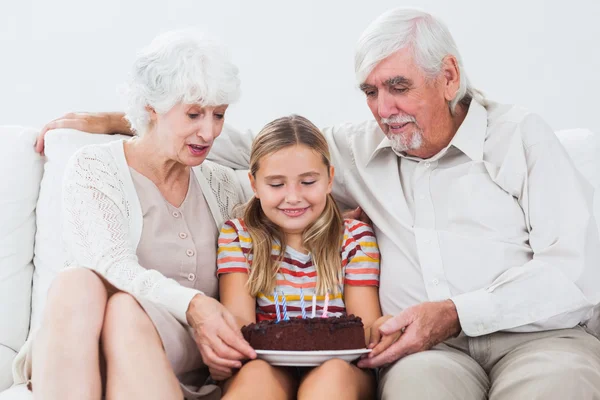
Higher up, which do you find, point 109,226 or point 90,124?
point 90,124

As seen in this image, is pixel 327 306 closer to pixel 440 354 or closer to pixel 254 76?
pixel 440 354

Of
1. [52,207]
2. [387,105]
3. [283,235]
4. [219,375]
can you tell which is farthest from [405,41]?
[52,207]

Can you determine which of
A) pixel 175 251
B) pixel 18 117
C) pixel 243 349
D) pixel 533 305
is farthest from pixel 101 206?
pixel 18 117

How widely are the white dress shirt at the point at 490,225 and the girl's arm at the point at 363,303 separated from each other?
38 mm

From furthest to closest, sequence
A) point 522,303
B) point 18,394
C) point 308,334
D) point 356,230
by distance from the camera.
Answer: point 356,230
point 522,303
point 18,394
point 308,334

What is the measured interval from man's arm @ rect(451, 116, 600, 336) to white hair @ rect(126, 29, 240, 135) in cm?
79

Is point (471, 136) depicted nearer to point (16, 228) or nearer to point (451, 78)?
point (451, 78)

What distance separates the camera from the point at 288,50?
10.3ft

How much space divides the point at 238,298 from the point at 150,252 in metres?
0.26

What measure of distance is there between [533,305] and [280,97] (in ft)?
4.90

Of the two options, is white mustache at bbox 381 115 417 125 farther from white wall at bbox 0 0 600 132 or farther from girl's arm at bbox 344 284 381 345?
white wall at bbox 0 0 600 132

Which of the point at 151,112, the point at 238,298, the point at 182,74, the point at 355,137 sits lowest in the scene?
the point at 238,298

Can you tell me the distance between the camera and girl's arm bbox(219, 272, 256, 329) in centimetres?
204

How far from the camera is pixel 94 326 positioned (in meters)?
1.71
